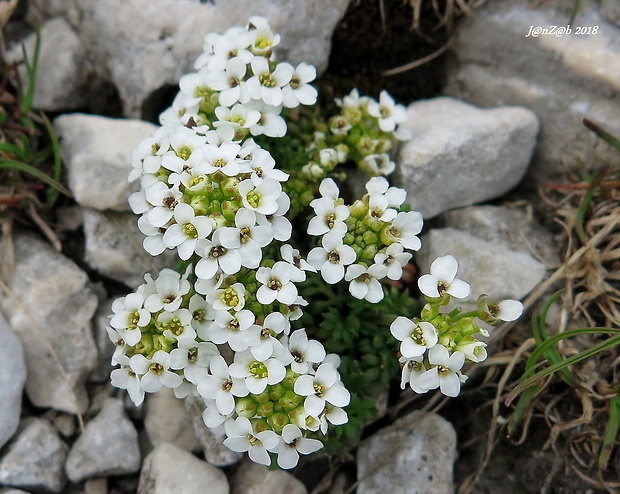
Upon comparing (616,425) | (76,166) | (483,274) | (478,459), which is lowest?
(478,459)

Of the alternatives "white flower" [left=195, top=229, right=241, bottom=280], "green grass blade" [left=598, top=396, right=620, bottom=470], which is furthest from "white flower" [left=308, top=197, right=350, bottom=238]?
"green grass blade" [left=598, top=396, right=620, bottom=470]

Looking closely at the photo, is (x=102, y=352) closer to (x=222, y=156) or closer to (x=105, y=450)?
(x=105, y=450)

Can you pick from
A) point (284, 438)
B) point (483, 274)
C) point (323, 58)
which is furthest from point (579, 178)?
point (284, 438)

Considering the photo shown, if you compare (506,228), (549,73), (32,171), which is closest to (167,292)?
(32,171)

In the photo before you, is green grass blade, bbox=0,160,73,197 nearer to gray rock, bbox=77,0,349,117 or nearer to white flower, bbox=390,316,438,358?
gray rock, bbox=77,0,349,117

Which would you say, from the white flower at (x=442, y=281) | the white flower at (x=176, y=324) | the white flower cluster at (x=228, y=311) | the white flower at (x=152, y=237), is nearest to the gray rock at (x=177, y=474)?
the white flower cluster at (x=228, y=311)

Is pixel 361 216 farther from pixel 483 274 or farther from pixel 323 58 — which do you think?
pixel 323 58
